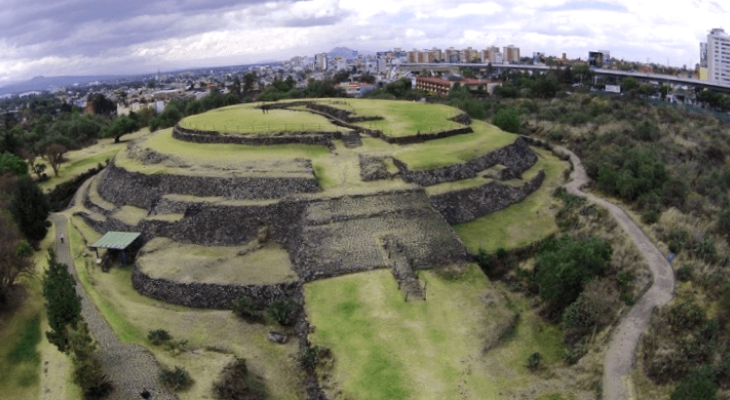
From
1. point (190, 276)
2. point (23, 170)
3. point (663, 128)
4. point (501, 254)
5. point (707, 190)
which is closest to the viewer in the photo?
point (190, 276)

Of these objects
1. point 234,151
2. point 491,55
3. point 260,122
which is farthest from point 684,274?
point 491,55

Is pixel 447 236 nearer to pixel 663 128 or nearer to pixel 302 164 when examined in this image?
pixel 302 164

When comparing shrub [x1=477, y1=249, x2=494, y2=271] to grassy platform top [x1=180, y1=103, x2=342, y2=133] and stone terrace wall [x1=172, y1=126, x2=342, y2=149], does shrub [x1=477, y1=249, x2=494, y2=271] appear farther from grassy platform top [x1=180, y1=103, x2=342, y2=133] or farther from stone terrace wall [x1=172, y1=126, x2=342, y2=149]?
grassy platform top [x1=180, y1=103, x2=342, y2=133]

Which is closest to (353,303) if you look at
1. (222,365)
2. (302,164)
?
(222,365)

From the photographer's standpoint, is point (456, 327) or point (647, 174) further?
point (647, 174)

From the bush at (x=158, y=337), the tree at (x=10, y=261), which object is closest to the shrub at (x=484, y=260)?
the bush at (x=158, y=337)

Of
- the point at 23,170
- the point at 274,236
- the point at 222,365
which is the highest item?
the point at 23,170

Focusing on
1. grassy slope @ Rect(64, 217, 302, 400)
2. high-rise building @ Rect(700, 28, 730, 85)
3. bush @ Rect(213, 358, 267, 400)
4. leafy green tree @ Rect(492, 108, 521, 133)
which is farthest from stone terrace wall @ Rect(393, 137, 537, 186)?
high-rise building @ Rect(700, 28, 730, 85)
